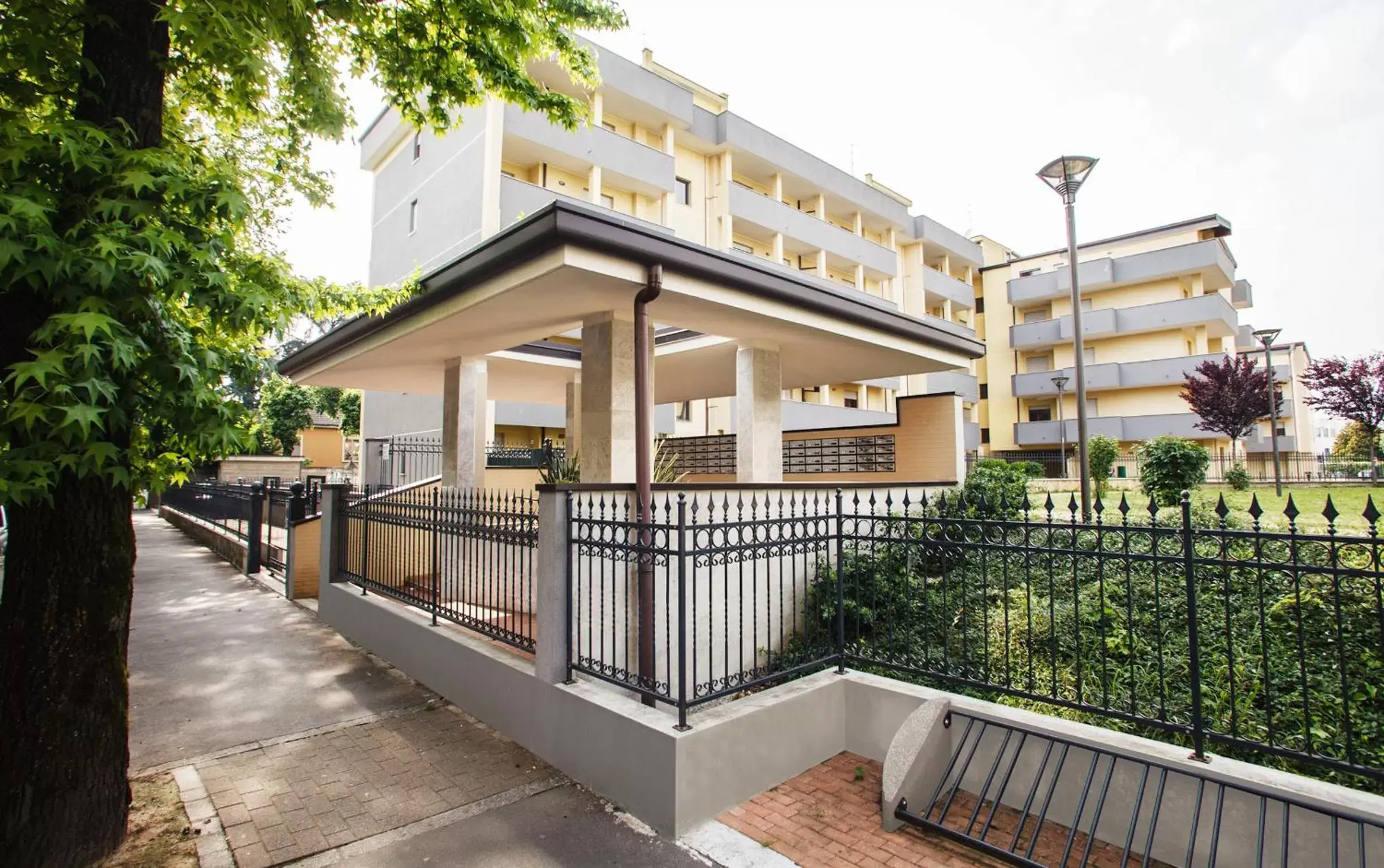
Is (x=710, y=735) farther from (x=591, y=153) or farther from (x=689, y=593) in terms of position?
(x=591, y=153)

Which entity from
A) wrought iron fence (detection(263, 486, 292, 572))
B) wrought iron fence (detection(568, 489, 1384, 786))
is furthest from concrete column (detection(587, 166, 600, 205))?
wrought iron fence (detection(568, 489, 1384, 786))

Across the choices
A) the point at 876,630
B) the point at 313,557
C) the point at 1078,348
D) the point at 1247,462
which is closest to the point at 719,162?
the point at 1078,348

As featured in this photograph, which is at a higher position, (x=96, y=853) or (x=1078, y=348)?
(x=1078, y=348)

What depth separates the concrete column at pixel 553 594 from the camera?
4.34 meters

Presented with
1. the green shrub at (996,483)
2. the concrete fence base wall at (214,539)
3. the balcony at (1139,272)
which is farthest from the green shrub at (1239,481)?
the concrete fence base wall at (214,539)

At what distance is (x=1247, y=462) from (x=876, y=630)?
102 feet

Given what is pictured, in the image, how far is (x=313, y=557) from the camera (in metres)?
9.73

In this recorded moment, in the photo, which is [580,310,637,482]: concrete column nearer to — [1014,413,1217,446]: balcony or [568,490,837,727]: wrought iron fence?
[568,490,837,727]: wrought iron fence

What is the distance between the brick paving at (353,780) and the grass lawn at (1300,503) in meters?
6.40

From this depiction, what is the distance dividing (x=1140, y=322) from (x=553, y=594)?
32172mm

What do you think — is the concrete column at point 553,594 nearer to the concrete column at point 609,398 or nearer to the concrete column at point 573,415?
the concrete column at point 609,398

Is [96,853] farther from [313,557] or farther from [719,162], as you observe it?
[719,162]

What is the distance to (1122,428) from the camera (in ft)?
93.1

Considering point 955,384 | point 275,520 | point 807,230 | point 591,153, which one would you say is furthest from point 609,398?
point 955,384
